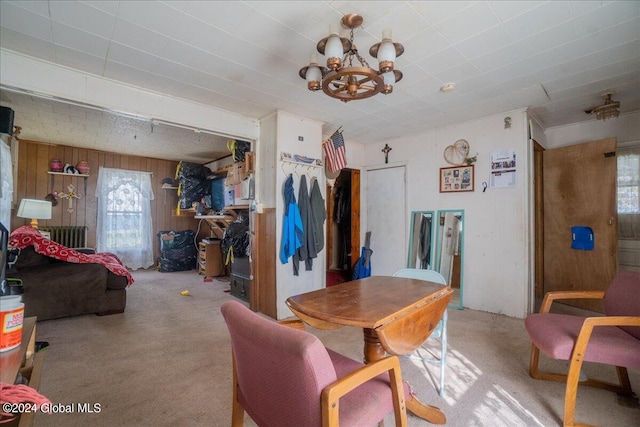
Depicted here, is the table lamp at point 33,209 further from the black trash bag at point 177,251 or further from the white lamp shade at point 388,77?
the white lamp shade at point 388,77

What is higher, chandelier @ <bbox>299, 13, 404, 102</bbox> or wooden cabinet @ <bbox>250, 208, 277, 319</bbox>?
chandelier @ <bbox>299, 13, 404, 102</bbox>

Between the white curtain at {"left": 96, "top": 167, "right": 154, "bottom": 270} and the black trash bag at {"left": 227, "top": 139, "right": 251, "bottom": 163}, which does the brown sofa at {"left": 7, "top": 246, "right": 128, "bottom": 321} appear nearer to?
the black trash bag at {"left": 227, "top": 139, "right": 251, "bottom": 163}

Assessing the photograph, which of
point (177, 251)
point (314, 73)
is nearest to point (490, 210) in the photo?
point (314, 73)

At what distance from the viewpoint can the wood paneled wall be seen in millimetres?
4875

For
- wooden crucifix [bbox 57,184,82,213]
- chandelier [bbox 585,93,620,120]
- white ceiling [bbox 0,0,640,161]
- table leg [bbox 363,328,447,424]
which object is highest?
white ceiling [bbox 0,0,640,161]

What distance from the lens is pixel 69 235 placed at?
202 inches

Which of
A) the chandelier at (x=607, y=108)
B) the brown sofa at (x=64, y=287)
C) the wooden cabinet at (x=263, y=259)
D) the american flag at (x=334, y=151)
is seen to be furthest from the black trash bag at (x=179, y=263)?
the chandelier at (x=607, y=108)

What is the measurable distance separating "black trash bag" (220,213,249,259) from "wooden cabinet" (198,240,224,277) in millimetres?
953

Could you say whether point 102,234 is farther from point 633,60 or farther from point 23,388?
point 633,60

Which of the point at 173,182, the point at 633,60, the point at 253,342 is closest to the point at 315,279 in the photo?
the point at 253,342

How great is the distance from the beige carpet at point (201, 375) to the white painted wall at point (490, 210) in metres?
0.40

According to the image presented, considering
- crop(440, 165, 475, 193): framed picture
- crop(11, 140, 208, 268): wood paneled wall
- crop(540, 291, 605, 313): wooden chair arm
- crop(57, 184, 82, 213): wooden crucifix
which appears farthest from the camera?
crop(57, 184, 82, 213): wooden crucifix

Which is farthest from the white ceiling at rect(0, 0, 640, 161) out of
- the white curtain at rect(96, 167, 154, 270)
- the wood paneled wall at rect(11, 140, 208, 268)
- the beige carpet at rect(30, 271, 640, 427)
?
the white curtain at rect(96, 167, 154, 270)

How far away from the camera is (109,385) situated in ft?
6.31
